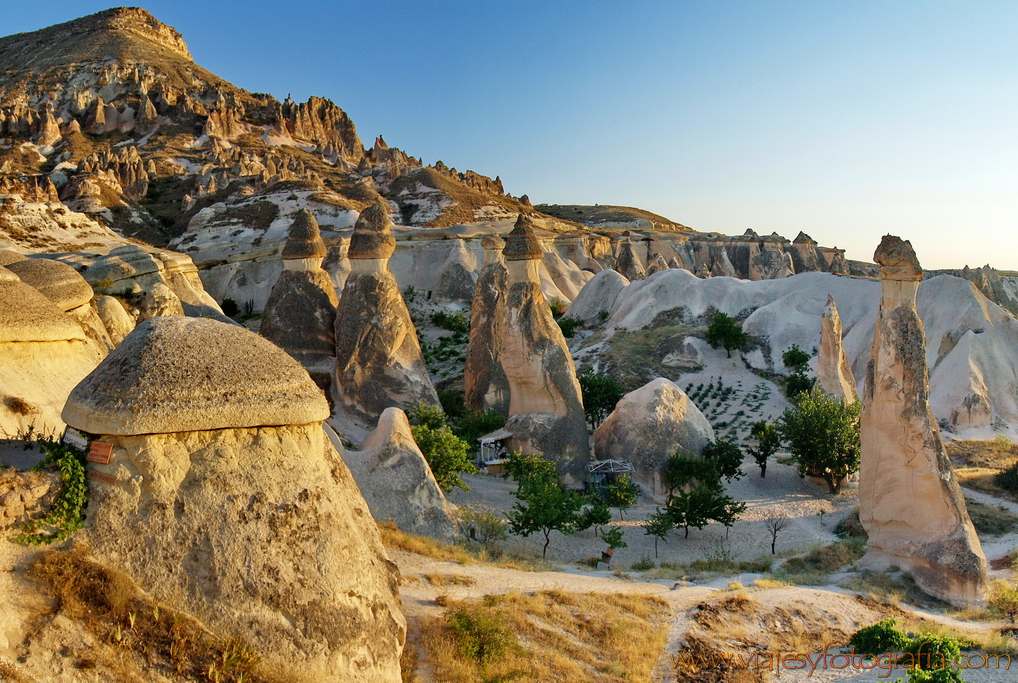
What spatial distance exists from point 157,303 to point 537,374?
9.64 metres

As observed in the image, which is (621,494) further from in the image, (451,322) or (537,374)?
(451,322)

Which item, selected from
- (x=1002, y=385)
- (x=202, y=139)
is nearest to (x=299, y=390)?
(x=1002, y=385)

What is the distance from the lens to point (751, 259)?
69.3m

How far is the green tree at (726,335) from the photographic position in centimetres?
3228

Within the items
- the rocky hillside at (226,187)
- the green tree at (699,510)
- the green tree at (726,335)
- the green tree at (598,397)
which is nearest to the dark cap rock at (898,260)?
the green tree at (699,510)

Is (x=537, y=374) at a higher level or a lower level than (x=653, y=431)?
higher

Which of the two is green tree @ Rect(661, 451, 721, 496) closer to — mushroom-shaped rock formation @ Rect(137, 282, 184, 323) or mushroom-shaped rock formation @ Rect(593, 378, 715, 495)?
mushroom-shaped rock formation @ Rect(593, 378, 715, 495)

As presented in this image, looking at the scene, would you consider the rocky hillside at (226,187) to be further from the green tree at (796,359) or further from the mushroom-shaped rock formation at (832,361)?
the mushroom-shaped rock formation at (832,361)

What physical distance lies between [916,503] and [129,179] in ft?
194

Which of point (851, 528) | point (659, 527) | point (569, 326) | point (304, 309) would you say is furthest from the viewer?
point (569, 326)

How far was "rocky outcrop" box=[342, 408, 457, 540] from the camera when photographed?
42.1 ft

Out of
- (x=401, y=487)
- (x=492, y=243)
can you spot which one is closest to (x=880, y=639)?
(x=401, y=487)

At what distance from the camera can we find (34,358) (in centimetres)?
1103

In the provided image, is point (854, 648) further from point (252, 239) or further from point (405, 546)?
point (252, 239)
